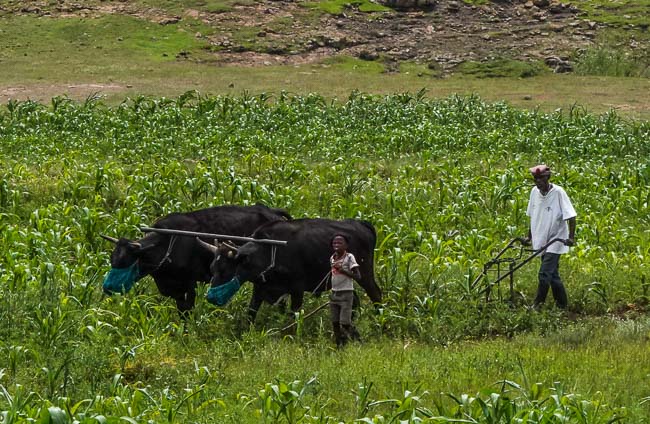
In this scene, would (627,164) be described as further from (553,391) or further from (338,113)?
(553,391)

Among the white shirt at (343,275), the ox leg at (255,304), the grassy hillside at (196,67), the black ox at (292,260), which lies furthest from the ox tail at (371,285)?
the grassy hillside at (196,67)

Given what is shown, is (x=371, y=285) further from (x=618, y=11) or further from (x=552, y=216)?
(x=618, y=11)

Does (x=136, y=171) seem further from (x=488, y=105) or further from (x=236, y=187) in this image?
(x=488, y=105)

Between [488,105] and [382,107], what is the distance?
10.6 ft

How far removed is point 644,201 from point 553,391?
32.9ft

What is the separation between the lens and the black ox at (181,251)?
42.9 feet

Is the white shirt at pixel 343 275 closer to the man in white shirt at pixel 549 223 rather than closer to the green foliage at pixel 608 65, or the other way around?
the man in white shirt at pixel 549 223

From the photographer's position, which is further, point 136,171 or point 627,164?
point 627,164

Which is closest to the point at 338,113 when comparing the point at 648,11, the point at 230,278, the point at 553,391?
the point at 230,278

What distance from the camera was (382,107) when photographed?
27750mm

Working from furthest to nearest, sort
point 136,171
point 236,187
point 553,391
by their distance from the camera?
point 136,171
point 236,187
point 553,391

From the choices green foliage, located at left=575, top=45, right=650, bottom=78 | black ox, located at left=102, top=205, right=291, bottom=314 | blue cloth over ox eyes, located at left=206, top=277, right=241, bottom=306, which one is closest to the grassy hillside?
green foliage, located at left=575, top=45, right=650, bottom=78

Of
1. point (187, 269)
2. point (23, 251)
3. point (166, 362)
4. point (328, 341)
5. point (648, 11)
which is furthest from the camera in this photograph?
point (648, 11)

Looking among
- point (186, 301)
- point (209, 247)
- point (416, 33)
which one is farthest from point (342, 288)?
point (416, 33)
